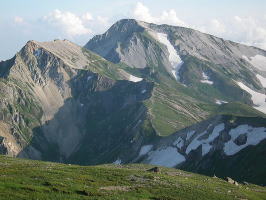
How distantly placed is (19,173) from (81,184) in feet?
36.2

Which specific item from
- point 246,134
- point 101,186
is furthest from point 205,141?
point 101,186

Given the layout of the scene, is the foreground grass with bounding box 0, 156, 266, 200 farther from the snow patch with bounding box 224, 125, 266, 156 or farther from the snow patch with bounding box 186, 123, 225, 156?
the snow patch with bounding box 186, 123, 225, 156

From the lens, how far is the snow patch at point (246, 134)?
16371 cm

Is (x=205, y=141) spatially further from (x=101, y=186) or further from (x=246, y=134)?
(x=101, y=186)

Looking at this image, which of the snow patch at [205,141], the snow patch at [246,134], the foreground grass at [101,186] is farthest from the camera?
the snow patch at [205,141]

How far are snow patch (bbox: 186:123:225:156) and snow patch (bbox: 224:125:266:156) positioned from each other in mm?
8420

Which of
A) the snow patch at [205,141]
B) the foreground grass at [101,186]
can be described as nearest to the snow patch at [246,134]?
the snow patch at [205,141]

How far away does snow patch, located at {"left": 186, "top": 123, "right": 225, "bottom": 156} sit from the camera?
18625cm

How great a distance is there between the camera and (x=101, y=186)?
2630 inches

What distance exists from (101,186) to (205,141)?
129145 mm

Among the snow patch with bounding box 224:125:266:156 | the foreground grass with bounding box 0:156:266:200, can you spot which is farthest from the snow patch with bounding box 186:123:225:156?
the foreground grass with bounding box 0:156:266:200

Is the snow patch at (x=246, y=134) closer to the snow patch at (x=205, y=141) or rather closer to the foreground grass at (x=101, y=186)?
the snow patch at (x=205, y=141)

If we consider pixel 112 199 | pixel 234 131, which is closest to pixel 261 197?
pixel 112 199

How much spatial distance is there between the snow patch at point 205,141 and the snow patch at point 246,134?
8420 mm
